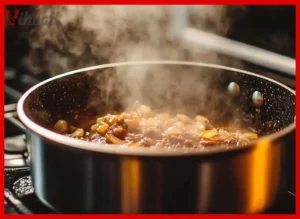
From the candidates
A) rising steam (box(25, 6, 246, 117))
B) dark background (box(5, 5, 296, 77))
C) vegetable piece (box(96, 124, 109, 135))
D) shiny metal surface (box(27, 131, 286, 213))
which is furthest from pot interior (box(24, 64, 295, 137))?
dark background (box(5, 5, 296, 77))

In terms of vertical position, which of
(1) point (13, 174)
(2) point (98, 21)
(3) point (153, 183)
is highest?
(2) point (98, 21)

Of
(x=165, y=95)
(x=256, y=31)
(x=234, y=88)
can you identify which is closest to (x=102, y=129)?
(x=165, y=95)

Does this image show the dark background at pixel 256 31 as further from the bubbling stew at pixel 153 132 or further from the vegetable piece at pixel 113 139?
the vegetable piece at pixel 113 139

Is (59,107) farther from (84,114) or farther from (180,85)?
(180,85)

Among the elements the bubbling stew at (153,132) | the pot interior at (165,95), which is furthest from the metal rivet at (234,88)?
the bubbling stew at (153,132)

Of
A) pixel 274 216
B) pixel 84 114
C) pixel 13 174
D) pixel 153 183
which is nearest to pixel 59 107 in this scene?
pixel 84 114

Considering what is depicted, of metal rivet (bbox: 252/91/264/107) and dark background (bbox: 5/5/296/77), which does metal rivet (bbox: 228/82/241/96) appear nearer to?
metal rivet (bbox: 252/91/264/107)

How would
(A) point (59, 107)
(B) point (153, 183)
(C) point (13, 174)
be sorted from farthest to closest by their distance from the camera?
(A) point (59, 107), (C) point (13, 174), (B) point (153, 183)

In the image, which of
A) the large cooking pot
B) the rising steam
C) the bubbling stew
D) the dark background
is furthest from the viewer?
the dark background
